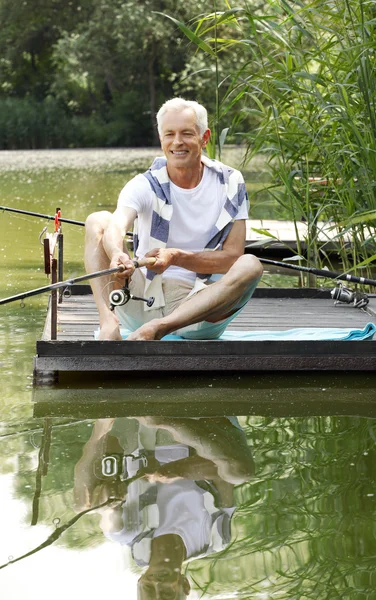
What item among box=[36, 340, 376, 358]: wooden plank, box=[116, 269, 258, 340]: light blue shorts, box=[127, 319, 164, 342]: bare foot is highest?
box=[116, 269, 258, 340]: light blue shorts

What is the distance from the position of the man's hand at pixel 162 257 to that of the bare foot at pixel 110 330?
0.36 m

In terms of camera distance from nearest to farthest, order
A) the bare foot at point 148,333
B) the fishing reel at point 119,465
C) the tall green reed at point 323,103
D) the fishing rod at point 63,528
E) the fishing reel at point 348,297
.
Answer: the fishing rod at point 63,528 < the fishing reel at point 119,465 < the bare foot at point 148,333 < the tall green reed at point 323,103 < the fishing reel at point 348,297

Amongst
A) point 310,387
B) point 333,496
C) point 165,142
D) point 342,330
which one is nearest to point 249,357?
point 310,387

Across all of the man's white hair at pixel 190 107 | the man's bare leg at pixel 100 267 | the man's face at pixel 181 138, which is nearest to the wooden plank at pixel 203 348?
the man's bare leg at pixel 100 267

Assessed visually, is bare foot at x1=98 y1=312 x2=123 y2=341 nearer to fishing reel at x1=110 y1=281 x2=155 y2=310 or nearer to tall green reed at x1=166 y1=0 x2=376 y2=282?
→ fishing reel at x1=110 y1=281 x2=155 y2=310

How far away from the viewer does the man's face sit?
461 cm

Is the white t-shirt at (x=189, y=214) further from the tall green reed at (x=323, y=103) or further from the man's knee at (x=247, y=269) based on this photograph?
the tall green reed at (x=323, y=103)

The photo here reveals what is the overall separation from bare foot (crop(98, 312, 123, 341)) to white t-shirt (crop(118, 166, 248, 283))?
30 centimetres

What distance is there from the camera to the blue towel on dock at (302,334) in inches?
197

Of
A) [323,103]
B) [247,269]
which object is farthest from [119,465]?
[323,103]

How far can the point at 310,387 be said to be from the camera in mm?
4777

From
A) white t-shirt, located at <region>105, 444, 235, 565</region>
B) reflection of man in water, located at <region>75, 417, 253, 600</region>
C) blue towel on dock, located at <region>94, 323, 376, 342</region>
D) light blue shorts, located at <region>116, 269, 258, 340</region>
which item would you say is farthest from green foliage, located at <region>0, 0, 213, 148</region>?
white t-shirt, located at <region>105, 444, 235, 565</region>

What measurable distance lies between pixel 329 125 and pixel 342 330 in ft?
4.29

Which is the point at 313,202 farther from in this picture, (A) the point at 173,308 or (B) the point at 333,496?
(B) the point at 333,496
